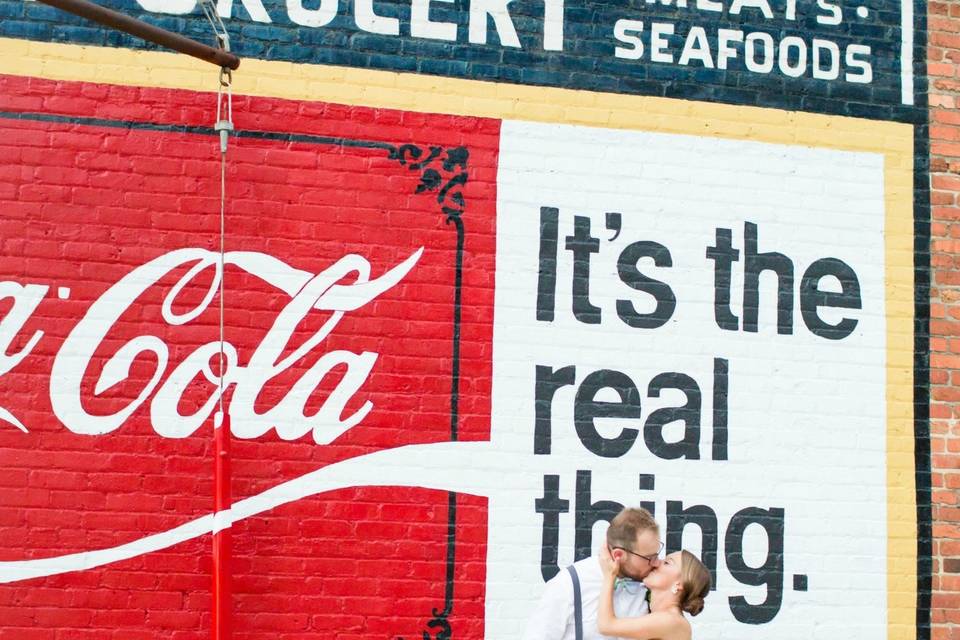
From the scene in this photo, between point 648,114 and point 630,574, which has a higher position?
point 648,114

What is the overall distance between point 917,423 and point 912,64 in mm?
2016

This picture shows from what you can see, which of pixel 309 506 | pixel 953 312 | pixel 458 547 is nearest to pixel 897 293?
pixel 953 312

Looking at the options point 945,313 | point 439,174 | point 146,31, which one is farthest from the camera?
point 945,313

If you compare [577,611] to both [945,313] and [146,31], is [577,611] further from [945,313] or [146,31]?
[945,313]

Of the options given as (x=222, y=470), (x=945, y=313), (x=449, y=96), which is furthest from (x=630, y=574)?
(x=945, y=313)

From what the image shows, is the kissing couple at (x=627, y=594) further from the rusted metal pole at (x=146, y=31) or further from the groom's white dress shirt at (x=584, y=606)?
the rusted metal pole at (x=146, y=31)

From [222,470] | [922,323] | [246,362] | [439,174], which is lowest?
[222,470]

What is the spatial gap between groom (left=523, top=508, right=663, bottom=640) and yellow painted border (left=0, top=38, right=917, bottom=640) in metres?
2.37

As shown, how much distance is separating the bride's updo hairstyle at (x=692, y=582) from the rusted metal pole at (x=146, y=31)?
10.2ft

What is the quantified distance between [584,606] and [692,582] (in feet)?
1.33

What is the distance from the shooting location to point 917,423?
20.2 feet

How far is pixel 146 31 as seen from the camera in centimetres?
507

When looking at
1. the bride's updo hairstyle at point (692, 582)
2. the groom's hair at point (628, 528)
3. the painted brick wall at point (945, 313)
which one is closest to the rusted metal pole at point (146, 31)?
the groom's hair at point (628, 528)

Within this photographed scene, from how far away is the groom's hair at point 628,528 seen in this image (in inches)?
167
